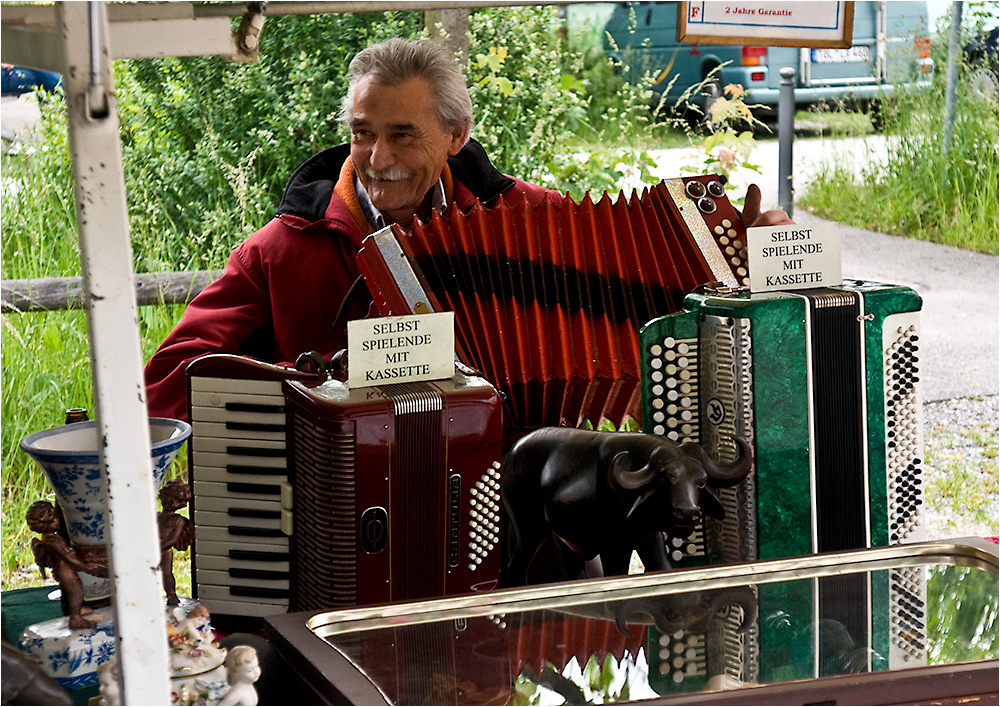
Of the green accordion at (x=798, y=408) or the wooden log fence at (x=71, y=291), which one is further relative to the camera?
the wooden log fence at (x=71, y=291)

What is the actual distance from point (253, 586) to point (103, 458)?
94 centimetres

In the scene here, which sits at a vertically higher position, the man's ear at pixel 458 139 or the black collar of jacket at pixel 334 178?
the man's ear at pixel 458 139

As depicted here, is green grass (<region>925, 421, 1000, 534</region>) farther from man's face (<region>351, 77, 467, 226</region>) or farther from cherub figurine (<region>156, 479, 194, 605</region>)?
cherub figurine (<region>156, 479, 194, 605</region>)

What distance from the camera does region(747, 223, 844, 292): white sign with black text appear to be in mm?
1938

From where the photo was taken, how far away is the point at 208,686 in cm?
124

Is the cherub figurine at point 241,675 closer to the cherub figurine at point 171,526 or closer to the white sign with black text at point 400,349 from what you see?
the cherub figurine at point 171,526

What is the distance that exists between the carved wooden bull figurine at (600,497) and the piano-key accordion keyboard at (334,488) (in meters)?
0.07

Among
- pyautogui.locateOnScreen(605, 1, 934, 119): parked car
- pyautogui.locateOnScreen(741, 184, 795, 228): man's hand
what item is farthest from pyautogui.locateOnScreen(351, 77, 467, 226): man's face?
pyautogui.locateOnScreen(605, 1, 934, 119): parked car

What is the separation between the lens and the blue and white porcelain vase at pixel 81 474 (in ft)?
4.26

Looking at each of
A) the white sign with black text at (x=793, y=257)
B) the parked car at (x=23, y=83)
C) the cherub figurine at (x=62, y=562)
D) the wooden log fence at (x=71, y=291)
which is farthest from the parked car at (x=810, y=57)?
the cherub figurine at (x=62, y=562)

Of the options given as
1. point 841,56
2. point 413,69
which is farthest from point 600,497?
point 841,56

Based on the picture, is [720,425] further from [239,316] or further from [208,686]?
[239,316]

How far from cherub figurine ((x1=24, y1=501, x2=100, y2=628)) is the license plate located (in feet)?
19.9

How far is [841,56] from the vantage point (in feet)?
22.6
